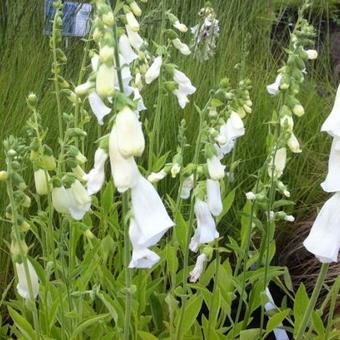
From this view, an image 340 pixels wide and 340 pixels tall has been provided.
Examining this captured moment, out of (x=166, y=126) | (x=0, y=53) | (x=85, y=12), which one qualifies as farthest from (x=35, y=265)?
(x=85, y=12)

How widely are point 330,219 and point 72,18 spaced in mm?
3434

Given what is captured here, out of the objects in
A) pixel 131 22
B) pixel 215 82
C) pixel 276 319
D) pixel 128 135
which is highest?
pixel 131 22

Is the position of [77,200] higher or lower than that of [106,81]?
lower

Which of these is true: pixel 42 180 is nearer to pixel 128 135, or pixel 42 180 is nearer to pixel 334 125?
pixel 128 135

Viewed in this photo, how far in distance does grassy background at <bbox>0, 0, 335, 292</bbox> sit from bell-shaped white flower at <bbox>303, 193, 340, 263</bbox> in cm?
137

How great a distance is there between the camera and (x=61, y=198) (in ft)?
4.55

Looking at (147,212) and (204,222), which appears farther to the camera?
(204,222)

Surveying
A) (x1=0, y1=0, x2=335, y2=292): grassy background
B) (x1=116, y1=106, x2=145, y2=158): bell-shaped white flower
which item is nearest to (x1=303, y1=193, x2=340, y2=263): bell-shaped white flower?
(x1=116, y1=106, x2=145, y2=158): bell-shaped white flower

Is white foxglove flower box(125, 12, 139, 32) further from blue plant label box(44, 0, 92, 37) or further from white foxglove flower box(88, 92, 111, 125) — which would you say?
blue plant label box(44, 0, 92, 37)

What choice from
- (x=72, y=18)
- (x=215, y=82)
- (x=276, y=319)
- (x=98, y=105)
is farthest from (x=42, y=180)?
(x=72, y=18)

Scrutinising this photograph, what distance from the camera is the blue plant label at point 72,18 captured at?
3906 mm

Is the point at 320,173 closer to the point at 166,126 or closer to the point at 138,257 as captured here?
the point at 166,126

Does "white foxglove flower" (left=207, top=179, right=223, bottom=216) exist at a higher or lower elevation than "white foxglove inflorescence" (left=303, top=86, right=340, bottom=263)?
lower

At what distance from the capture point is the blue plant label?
3906 mm
